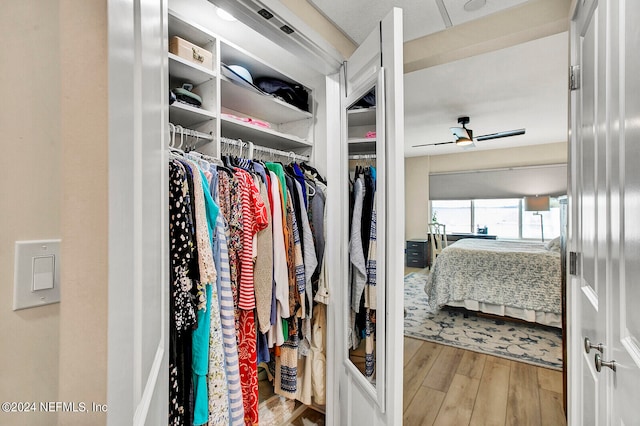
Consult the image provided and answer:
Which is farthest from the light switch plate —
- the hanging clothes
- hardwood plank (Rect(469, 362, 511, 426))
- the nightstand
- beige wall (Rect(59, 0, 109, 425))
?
the nightstand

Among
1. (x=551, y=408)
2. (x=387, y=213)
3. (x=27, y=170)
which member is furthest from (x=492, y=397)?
(x=27, y=170)

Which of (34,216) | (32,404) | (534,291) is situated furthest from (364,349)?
(534,291)

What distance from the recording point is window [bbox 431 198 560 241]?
5932mm

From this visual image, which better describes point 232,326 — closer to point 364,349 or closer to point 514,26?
point 364,349

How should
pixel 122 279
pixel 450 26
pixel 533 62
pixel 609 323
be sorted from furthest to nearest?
pixel 533 62, pixel 450 26, pixel 609 323, pixel 122 279

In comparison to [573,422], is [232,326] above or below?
above

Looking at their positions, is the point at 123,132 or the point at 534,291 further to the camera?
the point at 534,291

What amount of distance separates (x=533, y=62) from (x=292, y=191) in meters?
2.57

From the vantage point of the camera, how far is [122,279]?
1.27 feet

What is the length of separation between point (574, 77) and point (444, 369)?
2288 mm

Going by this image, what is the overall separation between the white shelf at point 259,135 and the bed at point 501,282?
8.66 feet

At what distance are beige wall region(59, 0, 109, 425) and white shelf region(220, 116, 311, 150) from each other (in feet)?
3.91

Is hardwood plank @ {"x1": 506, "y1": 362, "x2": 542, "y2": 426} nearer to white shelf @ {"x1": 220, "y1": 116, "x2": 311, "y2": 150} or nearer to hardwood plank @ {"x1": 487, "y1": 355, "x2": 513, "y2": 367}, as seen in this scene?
hardwood plank @ {"x1": 487, "y1": 355, "x2": 513, "y2": 367}

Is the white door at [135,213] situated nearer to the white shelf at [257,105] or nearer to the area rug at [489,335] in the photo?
the white shelf at [257,105]
